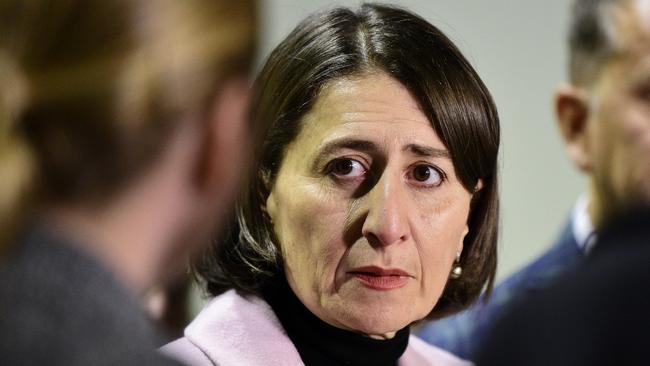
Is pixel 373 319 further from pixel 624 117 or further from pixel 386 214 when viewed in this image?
pixel 624 117

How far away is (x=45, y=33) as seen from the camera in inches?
27.8

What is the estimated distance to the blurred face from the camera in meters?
1.58

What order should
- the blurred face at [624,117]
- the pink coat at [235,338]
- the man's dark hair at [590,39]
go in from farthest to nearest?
the man's dark hair at [590,39]
the blurred face at [624,117]
the pink coat at [235,338]

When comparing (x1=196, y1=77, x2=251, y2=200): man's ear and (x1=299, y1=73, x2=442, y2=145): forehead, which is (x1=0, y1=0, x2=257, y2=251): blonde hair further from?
(x1=299, y1=73, x2=442, y2=145): forehead

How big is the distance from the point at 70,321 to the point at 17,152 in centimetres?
11

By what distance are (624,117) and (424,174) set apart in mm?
420

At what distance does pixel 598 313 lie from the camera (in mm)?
720

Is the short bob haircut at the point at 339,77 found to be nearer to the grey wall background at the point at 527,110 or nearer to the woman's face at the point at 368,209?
the woman's face at the point at 368,209

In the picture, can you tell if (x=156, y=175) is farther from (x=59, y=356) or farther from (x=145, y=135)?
(x=59, y=356)

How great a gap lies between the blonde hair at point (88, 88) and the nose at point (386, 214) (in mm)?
621

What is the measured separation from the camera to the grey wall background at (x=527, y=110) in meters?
2.36

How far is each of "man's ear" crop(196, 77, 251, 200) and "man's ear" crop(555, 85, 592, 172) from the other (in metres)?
1.02

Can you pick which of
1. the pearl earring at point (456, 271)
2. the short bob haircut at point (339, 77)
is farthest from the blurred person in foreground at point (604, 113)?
the short bob haircut at point (339, 77)

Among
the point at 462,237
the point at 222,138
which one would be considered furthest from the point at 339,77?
the point at 222,138
